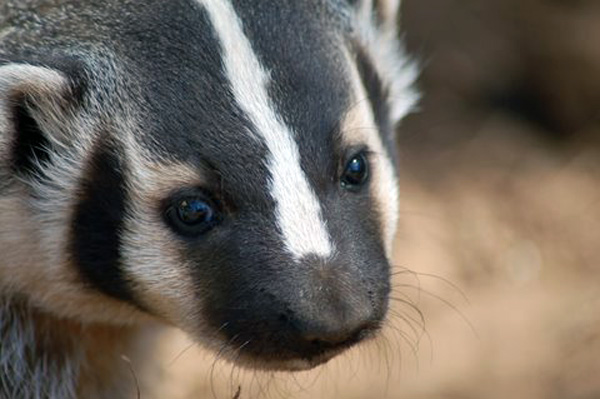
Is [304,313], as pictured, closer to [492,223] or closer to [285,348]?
[285,348]

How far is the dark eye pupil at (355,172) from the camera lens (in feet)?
10.0

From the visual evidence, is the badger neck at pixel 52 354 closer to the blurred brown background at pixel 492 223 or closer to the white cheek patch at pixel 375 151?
the blurred brown background at pixel 492 223

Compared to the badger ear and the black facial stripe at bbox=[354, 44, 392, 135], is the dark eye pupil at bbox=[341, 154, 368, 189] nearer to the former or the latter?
the black facial stripe at bbox=[354, 44, 392, 135]

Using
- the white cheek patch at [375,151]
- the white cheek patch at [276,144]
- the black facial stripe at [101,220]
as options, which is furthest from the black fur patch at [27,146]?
the white cheek patch at [375,151]

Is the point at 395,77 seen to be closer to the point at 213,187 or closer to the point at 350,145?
the point at 350,145

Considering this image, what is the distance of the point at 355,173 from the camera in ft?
10.1

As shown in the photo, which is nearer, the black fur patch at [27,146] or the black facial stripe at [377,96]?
the black fur patch at [27,146]

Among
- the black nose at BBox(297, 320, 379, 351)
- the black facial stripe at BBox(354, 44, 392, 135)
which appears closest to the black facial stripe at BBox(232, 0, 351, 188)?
the black facial stripe at BBox(354, 44, 392, 135)

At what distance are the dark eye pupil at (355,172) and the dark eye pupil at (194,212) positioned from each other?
352 millimetres

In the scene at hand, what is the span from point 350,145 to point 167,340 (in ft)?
4.31

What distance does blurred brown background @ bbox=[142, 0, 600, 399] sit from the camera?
469 centimetres

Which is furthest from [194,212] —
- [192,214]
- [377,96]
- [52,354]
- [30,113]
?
[52,354]

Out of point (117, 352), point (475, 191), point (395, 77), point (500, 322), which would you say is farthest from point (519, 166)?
point (117, 352)

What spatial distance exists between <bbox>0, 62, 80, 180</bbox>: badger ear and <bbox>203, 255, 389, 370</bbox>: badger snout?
620 millimetres
